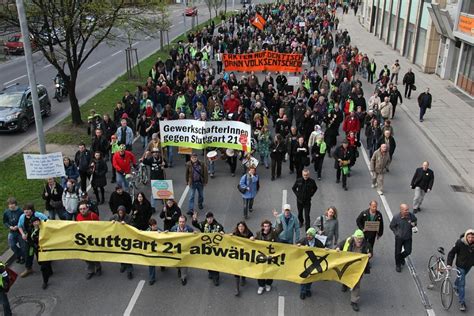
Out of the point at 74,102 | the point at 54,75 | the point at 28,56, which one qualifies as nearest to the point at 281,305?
the point at 28,56

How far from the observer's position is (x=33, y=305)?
32.5ft

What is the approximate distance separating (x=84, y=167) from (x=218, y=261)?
5.85 metres

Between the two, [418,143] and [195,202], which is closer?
[195,202]

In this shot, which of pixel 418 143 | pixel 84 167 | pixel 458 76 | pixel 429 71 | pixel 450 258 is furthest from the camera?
pixel 429 71

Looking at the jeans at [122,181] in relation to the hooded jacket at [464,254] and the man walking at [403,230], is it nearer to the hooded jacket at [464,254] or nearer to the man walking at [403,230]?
the man walking at [403,230]

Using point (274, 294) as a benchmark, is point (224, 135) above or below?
above

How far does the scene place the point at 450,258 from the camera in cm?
964

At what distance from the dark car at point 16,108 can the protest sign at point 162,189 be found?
35.8 feet

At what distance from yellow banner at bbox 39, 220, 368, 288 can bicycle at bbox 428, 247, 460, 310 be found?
1689 mm

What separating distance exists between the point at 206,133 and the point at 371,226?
6085 mm

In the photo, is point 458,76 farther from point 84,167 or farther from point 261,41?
point 84,167

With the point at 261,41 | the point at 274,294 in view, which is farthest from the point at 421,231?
the point at 261,41

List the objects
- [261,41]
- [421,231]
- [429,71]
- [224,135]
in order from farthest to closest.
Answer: [261,41]
[429,71]
[224,135]
[421,231]

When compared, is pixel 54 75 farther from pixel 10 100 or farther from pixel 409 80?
pixel 409 80
